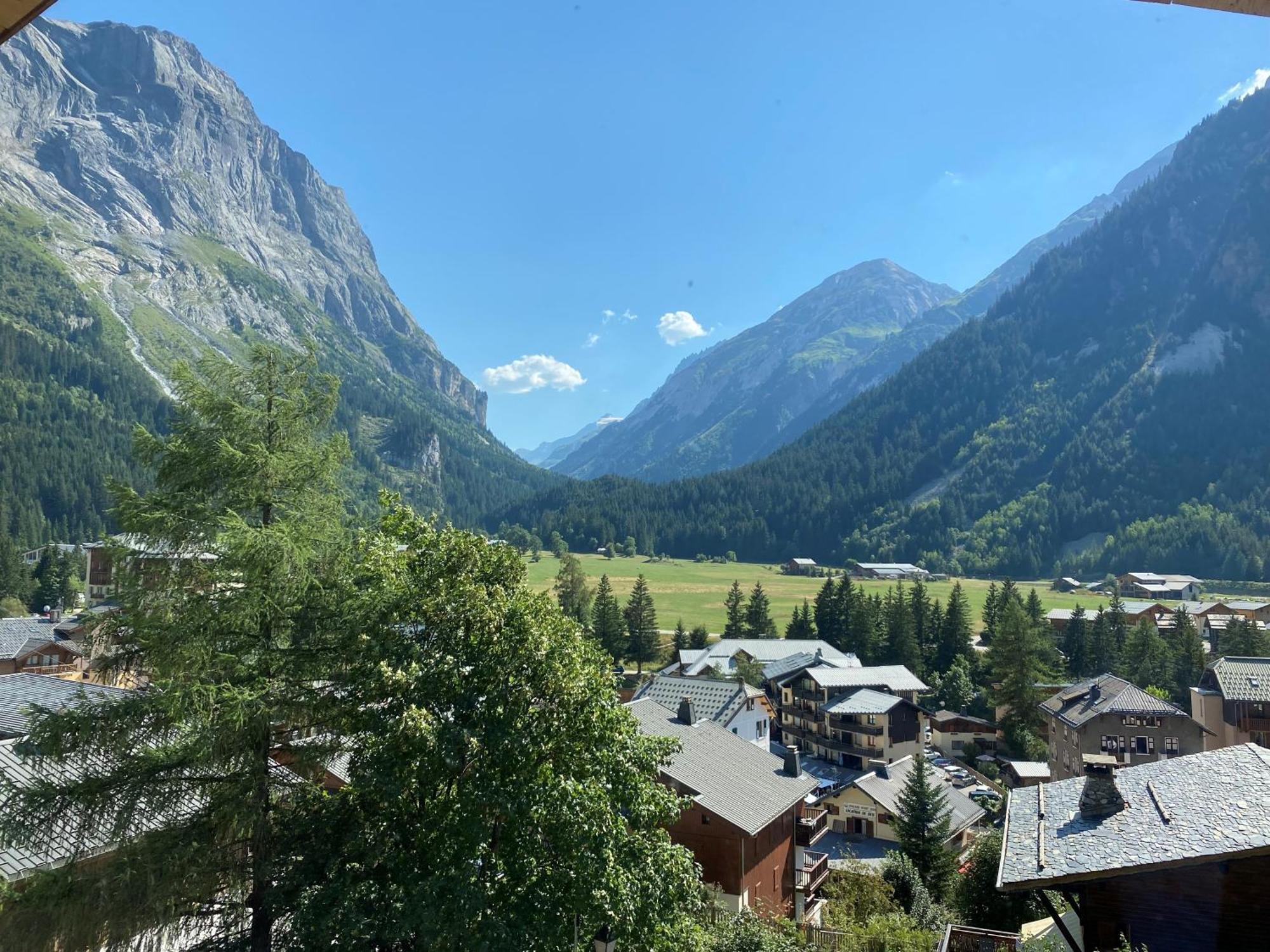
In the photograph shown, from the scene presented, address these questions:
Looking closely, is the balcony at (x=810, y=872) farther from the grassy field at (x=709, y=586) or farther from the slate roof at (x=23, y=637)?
the grassy field at (x=709, y=586)

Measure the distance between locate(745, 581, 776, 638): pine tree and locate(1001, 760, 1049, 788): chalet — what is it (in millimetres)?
39757

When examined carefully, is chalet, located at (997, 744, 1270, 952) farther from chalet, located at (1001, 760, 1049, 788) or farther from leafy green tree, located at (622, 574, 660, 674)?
leafy green tree, located at (622, 574, 660, 674)

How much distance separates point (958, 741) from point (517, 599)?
212 ft

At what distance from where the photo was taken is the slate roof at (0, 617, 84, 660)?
4847 centimetres

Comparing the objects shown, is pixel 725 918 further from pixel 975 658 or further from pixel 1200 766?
pixel 975 658

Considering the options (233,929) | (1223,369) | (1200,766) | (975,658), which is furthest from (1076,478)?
(233,929)

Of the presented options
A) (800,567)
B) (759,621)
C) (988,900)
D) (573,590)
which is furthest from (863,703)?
(800,567)

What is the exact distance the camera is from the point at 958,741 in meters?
65.5

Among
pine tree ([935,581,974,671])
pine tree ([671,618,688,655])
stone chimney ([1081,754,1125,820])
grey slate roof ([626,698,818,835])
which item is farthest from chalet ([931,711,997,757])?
stone chimney ([1081,754,1125,820])

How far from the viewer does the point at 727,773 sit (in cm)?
2786

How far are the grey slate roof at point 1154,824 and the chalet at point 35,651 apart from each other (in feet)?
172

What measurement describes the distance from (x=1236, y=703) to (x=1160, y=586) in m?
113

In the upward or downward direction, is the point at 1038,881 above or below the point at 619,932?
above

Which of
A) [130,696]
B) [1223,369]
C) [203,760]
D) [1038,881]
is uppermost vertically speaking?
[1223,369]
